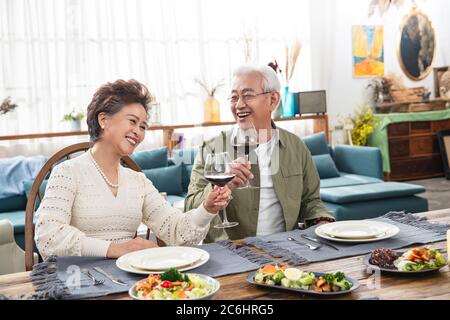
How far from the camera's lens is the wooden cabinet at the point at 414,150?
715cm

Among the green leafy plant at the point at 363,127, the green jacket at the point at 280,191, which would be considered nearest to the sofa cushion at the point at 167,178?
the green jacket at the point at 280,191

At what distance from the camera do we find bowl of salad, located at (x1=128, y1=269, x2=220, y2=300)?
1159 mm

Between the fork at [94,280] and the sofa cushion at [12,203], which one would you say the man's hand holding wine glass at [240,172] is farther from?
the sofa cushion at [12,203]

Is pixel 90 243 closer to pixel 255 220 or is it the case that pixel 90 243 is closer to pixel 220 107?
pixel 255 220

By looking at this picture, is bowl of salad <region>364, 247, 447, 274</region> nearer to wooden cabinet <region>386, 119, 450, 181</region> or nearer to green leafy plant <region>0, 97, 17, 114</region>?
green leafy plant <region>0, 97, 17, 114</region>

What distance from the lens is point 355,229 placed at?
175 cm

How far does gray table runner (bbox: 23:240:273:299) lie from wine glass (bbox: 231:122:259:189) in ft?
1.10

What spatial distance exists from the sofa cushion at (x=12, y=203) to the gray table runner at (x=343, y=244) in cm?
335

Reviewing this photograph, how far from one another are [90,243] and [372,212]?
343 cm

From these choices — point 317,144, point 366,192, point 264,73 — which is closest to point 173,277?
point 264,73

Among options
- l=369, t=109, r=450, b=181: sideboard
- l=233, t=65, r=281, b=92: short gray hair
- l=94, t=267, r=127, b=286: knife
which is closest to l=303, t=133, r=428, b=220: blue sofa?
l=369, t=109, r=450, b=181: sideboard

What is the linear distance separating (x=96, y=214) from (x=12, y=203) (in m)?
3.07

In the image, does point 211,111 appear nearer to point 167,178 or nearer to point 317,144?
point 317,144

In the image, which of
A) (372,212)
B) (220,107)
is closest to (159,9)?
(220,107)
